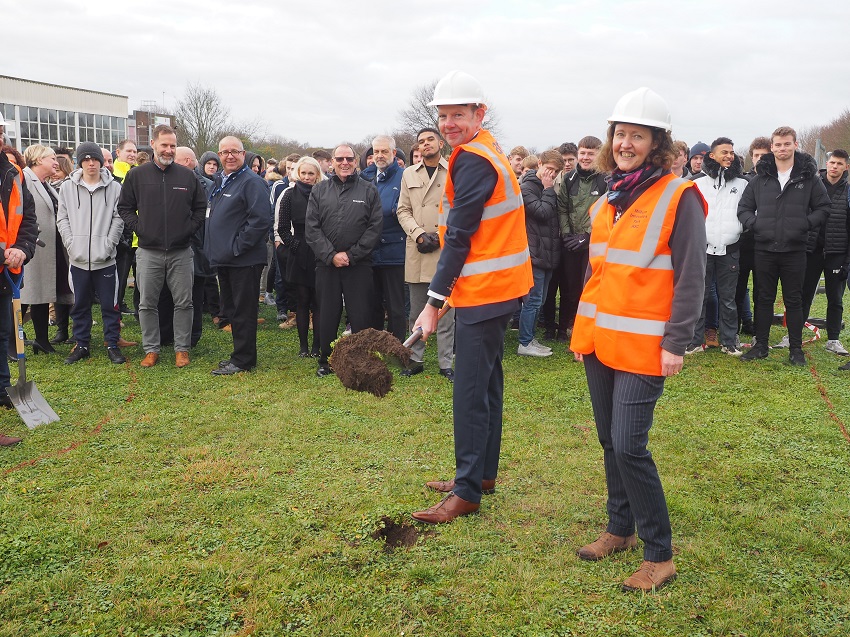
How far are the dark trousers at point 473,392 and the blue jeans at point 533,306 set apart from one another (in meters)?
4.42

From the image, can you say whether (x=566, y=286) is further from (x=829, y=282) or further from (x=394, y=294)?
(x=829, y=282)

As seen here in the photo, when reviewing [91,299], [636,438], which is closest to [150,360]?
[91,299]

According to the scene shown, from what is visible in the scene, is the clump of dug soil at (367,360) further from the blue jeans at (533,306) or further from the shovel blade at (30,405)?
the blue jeans at (533,306)

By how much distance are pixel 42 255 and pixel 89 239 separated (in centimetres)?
96

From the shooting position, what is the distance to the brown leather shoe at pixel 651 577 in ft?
11.4

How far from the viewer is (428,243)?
7578 mm

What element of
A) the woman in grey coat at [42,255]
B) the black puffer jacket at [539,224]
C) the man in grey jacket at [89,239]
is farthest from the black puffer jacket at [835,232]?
the woman in grey coat at [42,255]

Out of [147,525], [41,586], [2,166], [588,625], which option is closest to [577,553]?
[588,625]

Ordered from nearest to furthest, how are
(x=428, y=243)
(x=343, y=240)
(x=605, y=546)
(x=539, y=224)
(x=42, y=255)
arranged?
(x=605, y=546)
(x=428, y=243)
(x=343, y=240)
(x=42, y=255)
(x=539, y=224)

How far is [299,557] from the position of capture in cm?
379

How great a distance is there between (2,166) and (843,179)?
930cm

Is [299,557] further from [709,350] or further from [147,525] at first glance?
[709,350]

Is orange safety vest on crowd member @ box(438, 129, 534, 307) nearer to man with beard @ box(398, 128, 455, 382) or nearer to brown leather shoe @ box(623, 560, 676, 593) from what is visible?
brown leather shoe @ box(623, 560, 676, 593)

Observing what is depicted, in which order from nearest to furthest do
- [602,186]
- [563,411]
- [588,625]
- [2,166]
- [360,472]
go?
[588,625]
[360,472]
[2,166]
[563,411]
[602,186]
